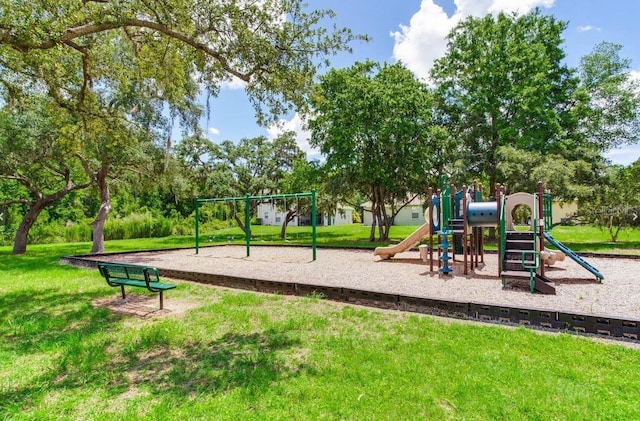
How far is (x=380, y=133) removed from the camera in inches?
662

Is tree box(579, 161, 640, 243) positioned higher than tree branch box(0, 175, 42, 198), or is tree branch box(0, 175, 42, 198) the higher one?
tree branch box(0, 175, 42, 198)

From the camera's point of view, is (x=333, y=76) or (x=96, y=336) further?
(x=333, y=76)

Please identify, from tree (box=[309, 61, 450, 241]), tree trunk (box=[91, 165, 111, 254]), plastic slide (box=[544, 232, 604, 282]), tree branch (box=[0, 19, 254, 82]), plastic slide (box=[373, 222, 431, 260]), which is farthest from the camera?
tree (box=[309, 61, 450, 241])

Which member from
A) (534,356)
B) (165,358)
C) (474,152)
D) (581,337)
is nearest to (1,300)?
(165,358)

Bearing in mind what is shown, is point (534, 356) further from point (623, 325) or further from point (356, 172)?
point (356, 172)

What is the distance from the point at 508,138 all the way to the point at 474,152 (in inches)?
68.3

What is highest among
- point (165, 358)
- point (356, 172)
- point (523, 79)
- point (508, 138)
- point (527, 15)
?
point (527, 15)

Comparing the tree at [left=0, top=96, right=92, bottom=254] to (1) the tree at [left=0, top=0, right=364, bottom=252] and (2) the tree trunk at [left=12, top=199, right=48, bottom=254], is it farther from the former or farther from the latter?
(1) the tree at [left=0, top=0, right=364, bottom=252]

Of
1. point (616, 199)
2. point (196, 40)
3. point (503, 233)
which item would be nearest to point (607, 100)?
point (616, 199)

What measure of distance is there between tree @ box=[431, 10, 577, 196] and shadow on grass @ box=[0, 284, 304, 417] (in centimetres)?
1659

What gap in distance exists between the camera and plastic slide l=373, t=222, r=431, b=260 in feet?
33.0

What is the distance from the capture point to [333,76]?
62.9ft

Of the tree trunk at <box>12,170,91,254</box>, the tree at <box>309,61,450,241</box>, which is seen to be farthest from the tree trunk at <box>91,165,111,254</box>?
the tree at <box>309,61,450,241</box>

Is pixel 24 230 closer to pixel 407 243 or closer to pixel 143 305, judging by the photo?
pixel 143 305
